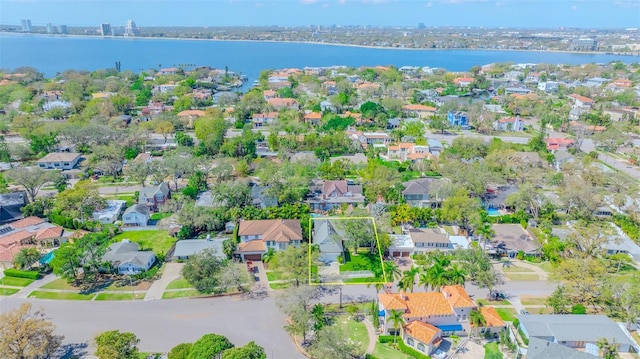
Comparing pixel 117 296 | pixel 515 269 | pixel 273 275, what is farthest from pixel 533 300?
pixel 117 296

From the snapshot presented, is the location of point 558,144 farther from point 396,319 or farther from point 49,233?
point 49,233

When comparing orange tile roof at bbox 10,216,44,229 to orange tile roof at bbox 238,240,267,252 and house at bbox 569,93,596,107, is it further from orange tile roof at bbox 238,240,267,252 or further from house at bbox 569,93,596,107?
house at bbox 569,93,596,107

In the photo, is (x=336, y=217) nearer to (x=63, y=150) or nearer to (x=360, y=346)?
(x=360, y=346)

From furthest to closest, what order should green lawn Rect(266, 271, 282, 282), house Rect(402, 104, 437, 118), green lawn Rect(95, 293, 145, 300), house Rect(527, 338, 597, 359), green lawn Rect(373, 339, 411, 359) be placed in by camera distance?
house Rect(402, 104, 437, 118) → green lawn Rect(266, 271, 282, 282) → green lawn Rect(95, 293, 145, 300) → green lawn Rect(373, 339, 411, 359) → house Rect(527, 338, 597, 359)

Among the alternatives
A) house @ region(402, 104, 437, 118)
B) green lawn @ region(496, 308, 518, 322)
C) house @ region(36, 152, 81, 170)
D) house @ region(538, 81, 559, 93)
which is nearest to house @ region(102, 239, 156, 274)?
green lawn @ region(496, 308, 518, 322)

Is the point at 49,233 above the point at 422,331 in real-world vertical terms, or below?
below

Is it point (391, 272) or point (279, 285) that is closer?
point (279, 285)

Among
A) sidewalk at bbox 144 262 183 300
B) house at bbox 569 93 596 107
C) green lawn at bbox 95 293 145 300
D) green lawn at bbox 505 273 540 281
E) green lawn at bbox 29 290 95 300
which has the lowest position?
green lawn at bbox 29 290 95 300

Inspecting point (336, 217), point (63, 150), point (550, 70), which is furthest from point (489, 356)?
point (550, 70)
